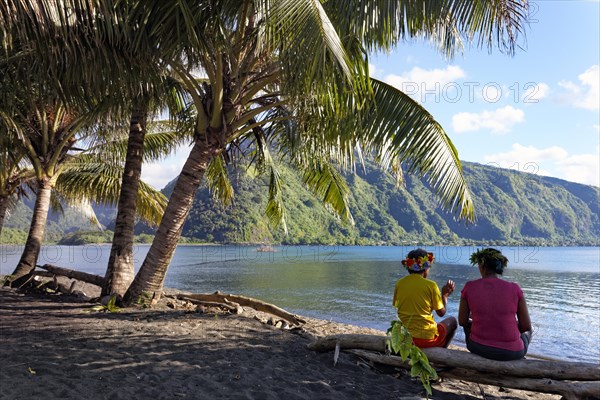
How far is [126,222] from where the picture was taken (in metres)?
8.30

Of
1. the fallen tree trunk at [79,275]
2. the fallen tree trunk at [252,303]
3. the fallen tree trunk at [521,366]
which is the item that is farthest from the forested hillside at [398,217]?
→ the fallen tree trunk at [521,366]

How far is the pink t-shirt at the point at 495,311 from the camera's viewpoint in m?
4.14

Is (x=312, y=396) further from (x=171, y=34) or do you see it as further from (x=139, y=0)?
(x=139, y=0)

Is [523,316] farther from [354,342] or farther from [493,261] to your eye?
[354,342]

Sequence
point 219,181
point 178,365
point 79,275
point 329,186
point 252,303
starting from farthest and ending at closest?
point 219,181 < point 329,186 < point 79,275 < point 252,303 < point 178,365

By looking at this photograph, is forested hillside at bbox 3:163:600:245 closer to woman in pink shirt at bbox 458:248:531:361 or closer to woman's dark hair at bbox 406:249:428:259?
woman's dark hair at bbox 406:249:428:259

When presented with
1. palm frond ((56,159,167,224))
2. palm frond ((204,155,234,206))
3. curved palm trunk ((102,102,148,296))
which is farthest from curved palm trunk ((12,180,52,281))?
curved palm trunk ((102,102,148,296))

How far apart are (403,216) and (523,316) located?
127m

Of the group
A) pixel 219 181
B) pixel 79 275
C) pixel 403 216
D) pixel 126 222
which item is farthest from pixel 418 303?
pixel 403 216

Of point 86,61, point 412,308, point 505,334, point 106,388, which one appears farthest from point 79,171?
point 505,334

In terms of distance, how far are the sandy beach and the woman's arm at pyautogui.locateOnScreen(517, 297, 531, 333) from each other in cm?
84

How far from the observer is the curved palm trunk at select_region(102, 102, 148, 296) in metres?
8.28

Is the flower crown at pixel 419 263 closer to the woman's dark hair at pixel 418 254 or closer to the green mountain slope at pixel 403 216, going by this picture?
the woman's dark hair at pixel 418 254

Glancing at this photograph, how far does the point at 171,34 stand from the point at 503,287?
15.6 ft
